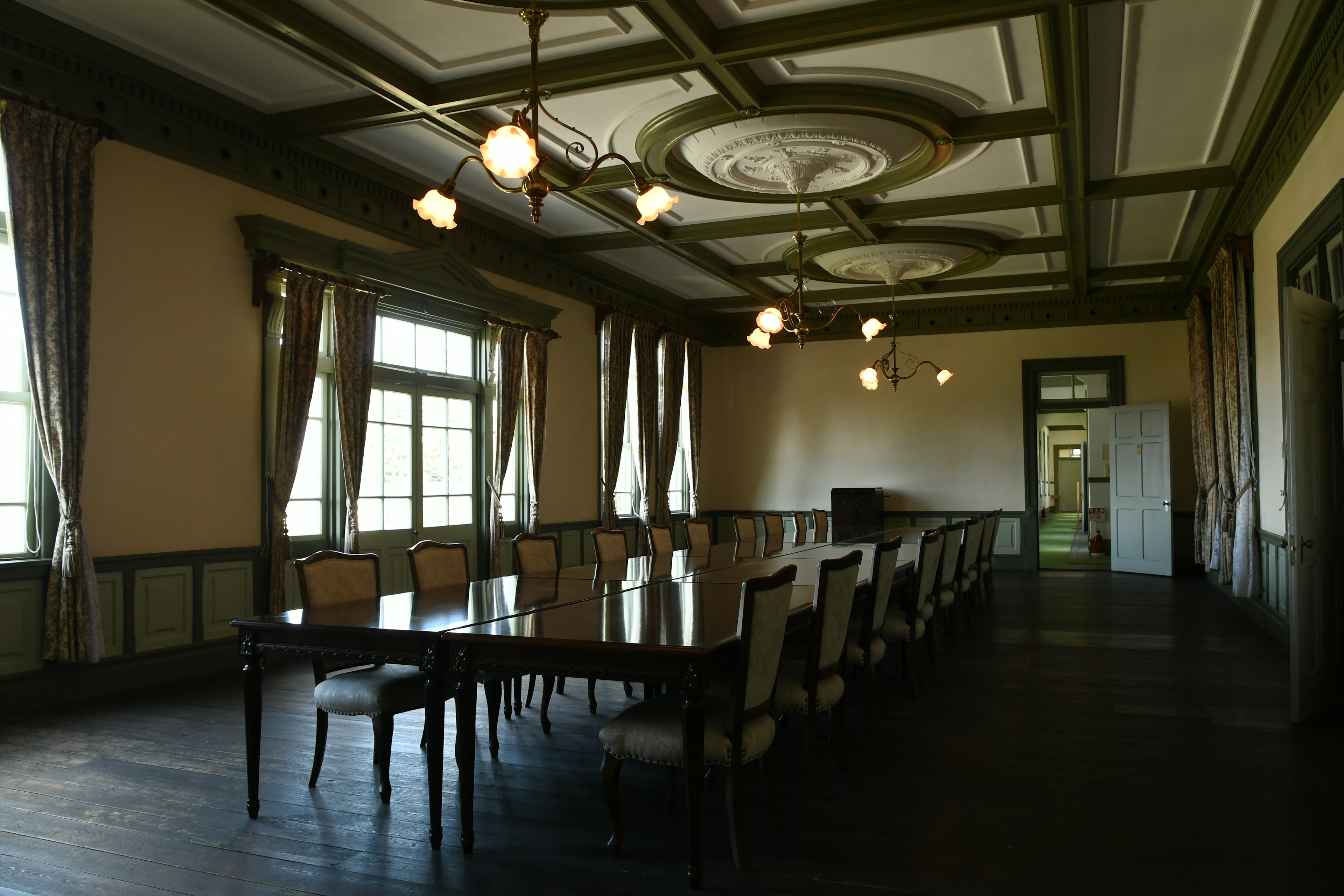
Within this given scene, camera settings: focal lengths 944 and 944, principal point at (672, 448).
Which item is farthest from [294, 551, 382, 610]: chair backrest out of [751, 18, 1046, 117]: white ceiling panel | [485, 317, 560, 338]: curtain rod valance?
[485, 317, 560, 338]: curtain rod valance

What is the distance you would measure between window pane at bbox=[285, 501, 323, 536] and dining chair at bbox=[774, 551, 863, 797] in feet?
12.6

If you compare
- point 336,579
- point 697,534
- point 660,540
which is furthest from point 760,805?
point 697,534

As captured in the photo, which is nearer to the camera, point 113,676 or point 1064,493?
point 113,676

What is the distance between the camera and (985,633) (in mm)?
7012

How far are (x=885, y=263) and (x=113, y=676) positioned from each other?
23.4 ft

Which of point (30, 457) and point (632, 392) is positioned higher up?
point (632, 392)

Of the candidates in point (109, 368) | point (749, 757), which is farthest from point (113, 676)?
point (749, 757)

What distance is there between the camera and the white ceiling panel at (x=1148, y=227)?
770cm

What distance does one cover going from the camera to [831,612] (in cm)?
355

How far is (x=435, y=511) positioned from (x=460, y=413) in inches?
34.9

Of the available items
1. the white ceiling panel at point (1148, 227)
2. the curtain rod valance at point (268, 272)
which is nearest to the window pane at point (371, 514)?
the curtain rod valance at point (268, 272)

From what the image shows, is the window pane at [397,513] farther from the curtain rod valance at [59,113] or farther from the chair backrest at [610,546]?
the curtain rod valance at [59,113]

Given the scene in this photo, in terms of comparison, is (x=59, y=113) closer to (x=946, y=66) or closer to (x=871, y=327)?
(x=946, y=66)

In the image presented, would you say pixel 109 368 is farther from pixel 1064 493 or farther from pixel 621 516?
pixel 1064 493
